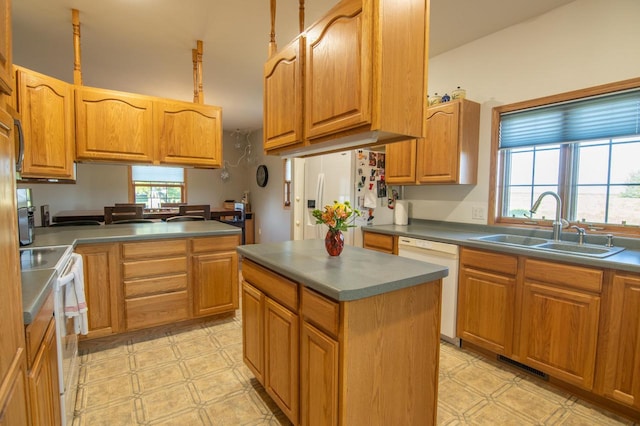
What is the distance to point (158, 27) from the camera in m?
2.67

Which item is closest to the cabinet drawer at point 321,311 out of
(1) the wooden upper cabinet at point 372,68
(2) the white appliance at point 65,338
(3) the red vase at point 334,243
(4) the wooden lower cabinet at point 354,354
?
(4) the wooden lower cabinet at point 354,354

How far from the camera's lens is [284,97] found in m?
1.86

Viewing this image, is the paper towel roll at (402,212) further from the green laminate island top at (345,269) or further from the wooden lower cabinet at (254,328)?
the wooden lower cabinet at (254,328)

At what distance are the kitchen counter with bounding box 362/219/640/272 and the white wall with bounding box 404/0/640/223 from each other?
9cm

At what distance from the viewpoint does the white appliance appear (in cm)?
146

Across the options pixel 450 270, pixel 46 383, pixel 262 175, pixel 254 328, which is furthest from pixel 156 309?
pixel 262 175

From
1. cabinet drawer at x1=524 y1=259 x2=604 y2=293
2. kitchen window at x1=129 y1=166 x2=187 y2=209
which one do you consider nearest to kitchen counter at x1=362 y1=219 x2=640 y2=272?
cabinet drawer at x1=524 y1=259 x2=604 y2=293

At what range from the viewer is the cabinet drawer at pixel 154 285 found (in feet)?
8.68

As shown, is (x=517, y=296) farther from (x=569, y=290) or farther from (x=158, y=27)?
(x=158, y=27)

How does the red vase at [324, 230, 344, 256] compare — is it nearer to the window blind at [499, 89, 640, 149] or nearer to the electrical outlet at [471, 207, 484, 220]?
the electrical outlet at [471, 207, 484, 220]

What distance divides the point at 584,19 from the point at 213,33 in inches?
116

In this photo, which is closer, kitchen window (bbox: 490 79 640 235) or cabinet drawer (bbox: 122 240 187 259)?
kitchen window (bbox: 490 79 640 235)

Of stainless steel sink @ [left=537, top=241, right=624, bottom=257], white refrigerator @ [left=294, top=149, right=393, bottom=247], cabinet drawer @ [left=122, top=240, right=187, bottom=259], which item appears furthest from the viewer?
white refrigerator @ [left=294, top=149, right=393, bottom=247]

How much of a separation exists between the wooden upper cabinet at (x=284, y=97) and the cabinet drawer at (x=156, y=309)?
68.6 inches
